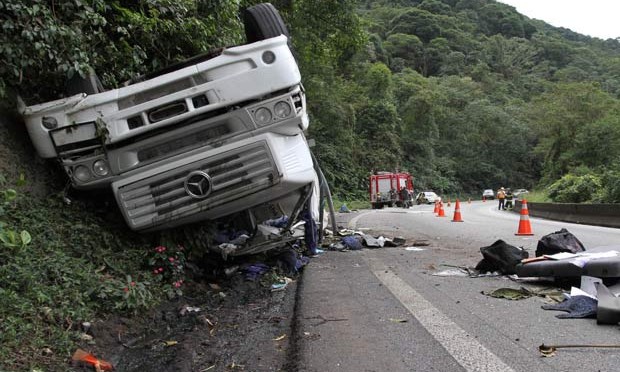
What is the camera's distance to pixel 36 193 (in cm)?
443

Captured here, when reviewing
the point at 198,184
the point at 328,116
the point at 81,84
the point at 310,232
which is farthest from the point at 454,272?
the point at 328,116

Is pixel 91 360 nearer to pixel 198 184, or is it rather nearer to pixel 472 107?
pixel 198 184

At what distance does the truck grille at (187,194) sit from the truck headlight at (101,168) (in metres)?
0.20

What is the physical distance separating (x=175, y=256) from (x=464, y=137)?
208 feet

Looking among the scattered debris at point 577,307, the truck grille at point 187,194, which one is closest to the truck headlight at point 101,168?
the truck grille at point 187,194

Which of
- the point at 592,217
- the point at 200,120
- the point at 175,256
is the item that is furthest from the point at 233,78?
the point at 592,217

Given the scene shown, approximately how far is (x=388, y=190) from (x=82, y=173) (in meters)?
30.2

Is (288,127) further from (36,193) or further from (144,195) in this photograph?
(36,193)

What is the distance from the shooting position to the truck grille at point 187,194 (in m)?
4.18

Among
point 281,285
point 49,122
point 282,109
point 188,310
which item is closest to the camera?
point 188,310

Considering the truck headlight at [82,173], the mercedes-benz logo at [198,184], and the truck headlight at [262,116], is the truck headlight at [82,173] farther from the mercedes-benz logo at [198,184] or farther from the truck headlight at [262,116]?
the truck headlight at [262,116]

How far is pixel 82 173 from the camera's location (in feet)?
14.0

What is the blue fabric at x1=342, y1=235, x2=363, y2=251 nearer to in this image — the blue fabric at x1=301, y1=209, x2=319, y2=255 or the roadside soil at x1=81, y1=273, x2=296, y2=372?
the blue fabric at x1=301, y1=209, x2=319, y2=255

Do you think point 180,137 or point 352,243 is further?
point 352,243
